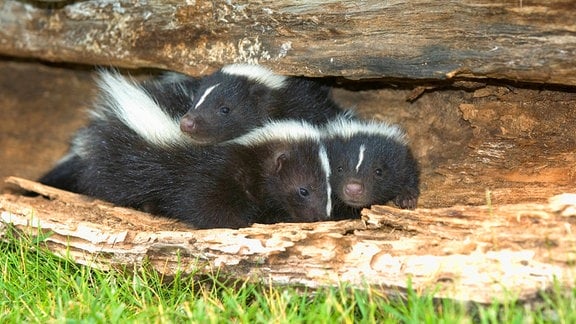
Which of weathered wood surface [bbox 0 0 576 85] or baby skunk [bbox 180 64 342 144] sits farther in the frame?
baby skunk [bbox 180 64 342 144]

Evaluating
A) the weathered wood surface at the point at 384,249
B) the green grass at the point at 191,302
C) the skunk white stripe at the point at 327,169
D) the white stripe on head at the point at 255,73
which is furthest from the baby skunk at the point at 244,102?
the green grass at the point at 191,302

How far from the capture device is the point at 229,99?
525cm

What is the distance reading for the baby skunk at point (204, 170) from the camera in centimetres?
498

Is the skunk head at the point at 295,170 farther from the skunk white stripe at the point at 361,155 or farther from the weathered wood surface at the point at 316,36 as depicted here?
the weathered wood surface at the point at 316,36

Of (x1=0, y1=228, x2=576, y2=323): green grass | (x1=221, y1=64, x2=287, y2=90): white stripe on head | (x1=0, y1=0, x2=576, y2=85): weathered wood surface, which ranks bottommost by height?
(x1=0, y1=228, x2=576, y2=323): green grass

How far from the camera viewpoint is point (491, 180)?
491 centimetres

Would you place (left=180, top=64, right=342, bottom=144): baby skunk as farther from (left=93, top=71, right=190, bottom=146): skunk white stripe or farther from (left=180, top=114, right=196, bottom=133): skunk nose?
(left=93, top=71, right=190, bottom=146): skunk white stripe

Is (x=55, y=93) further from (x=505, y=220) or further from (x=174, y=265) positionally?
(x=505, y=220)

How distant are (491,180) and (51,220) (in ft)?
9.33

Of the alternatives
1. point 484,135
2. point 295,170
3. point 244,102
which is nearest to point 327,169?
point 295,170

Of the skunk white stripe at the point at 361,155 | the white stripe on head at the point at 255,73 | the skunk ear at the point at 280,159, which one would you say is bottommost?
the skunk ear at the point at 280,159

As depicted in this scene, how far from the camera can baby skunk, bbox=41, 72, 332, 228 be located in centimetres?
498

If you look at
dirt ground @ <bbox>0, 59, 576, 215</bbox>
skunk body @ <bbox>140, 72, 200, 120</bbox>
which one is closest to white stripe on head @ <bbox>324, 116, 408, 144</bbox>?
dirt ground @ <bbox>0, 59, 576, 215</bbox>

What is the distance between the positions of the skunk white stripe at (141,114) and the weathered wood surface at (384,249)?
2.23 feet
